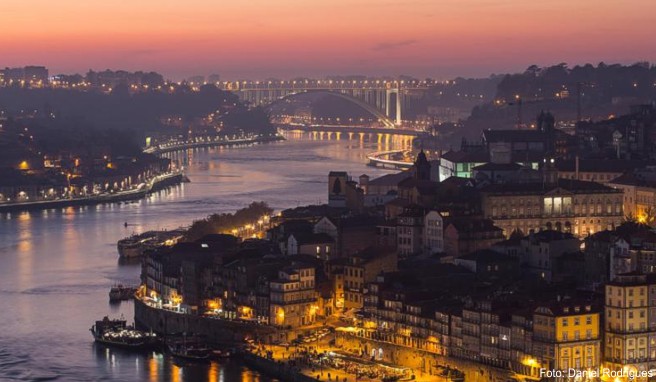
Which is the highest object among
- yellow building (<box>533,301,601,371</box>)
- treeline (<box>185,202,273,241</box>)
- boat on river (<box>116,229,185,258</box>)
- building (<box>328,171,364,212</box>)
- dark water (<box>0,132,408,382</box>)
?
building (<box>328,171,364,212</box>)

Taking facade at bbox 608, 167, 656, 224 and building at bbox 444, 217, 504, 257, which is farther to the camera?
facade at bbox 608, 167, 656, 224

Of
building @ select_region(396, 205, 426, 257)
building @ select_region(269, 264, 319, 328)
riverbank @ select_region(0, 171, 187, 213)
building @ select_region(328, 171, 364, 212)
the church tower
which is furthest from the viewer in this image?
riverbank @ select_region(0, 171, 187, 213)

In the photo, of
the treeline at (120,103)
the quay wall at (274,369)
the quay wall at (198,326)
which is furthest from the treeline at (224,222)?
the treeline at (120,103)

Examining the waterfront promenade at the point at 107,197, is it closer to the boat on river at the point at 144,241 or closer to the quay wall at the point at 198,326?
the boat on river at the point at 144,241

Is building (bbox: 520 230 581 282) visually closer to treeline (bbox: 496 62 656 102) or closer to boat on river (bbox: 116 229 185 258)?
boat on river (bbox: 116 229 185 258)

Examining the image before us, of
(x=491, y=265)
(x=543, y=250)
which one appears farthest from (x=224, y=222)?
(x=491, y=265)

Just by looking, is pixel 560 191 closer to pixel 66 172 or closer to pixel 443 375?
pixel 443 375

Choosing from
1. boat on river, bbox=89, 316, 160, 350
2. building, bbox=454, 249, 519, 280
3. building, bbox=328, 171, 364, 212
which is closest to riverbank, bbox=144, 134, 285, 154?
building, bbox=328, 171, 364, 212
